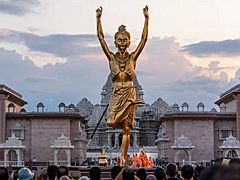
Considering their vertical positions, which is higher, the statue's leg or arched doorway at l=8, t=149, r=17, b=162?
the statue's leg

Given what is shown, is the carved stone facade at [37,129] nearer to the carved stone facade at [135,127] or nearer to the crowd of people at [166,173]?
the carved stone facade at [135,127]

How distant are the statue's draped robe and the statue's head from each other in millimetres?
346

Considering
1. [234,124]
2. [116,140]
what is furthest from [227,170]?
[116,140]

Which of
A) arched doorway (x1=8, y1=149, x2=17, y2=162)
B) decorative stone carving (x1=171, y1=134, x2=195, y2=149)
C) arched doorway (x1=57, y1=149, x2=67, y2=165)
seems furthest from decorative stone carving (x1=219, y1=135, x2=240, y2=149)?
arched doorway (x1=8, y1=149, x2=17, y2=162)

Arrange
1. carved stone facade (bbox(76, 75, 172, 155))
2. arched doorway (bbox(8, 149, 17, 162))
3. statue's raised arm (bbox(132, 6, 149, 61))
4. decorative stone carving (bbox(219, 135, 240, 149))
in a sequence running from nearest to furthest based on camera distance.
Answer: statue's raised arm (bbox(132, 6, 149, 61))
decorative stone carving (bbox(219, 135, 240, 149))
arched doorway (bbox(8, 149, 17, 162))
carved stone facade (bbox(76, 75, 172, 155))

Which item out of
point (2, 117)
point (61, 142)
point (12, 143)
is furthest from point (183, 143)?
point (2, 117)

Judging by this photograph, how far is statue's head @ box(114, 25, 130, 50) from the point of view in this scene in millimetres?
17531

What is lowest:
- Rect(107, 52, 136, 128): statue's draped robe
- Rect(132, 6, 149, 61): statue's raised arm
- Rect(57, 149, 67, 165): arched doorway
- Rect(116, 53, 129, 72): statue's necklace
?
Rect(57, 149, 67, 165): arched doorway

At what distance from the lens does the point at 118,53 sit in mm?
17812

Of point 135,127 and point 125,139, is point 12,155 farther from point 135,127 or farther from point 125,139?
point 125,139

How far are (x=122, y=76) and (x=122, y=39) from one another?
1.10 metres

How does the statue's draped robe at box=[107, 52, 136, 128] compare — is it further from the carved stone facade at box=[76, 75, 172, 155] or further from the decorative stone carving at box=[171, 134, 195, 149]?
the carved stone facade at box=[76, 75, 172, 155]

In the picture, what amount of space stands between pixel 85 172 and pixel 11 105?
38.4 meters

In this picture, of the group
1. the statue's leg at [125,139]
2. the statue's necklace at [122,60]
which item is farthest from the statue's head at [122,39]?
the statue's leg at [125,139]
